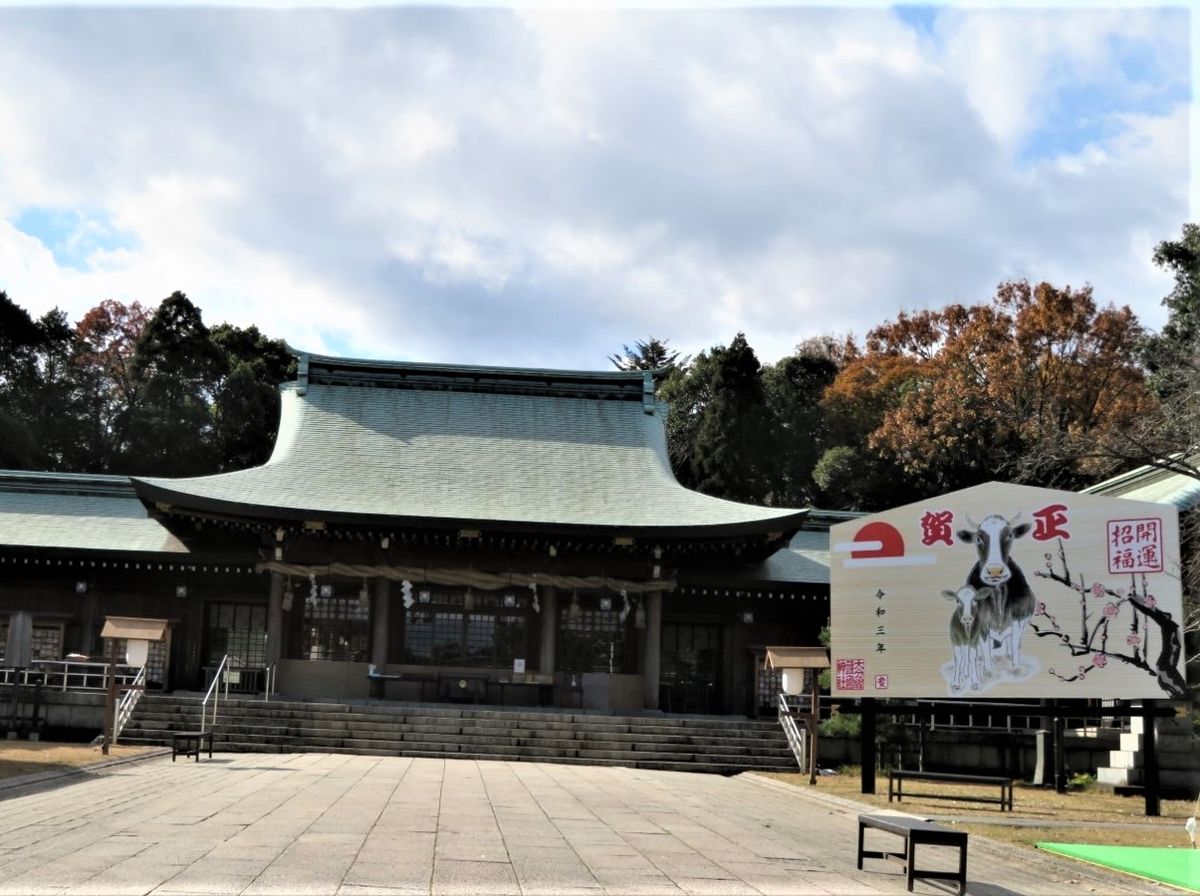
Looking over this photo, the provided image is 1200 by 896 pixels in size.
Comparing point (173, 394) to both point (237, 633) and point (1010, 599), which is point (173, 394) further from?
point (1010, 599)

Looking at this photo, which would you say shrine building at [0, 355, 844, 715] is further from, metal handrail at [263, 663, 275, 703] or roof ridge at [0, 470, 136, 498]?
metal handrail at [263, 663, 275, 703]

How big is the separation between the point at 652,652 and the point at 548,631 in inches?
94.4

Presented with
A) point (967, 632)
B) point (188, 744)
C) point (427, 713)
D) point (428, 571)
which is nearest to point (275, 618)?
point (428, 571)

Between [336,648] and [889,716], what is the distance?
1251 cm

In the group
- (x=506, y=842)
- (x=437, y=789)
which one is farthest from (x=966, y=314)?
(x=506, y=842)

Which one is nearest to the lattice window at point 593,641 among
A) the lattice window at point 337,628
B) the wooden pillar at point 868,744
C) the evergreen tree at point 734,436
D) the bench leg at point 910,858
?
the lattice window at point 337,628

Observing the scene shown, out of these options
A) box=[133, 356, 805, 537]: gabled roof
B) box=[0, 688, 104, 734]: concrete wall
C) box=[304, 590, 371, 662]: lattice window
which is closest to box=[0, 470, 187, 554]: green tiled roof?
box=[133, 356, 805, 537]: gabled roof

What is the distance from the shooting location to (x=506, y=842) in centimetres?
1060

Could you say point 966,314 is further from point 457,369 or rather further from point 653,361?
point 457,369

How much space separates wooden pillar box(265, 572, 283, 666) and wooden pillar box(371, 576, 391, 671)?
6.70ft

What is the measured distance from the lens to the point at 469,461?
99.7ft

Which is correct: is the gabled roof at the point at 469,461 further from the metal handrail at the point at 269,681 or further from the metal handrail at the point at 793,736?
the metal handrail at the point at 793,736

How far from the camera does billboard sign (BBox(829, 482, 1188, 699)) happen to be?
1659 centimetres

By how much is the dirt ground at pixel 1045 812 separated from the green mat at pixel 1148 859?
0.35m
